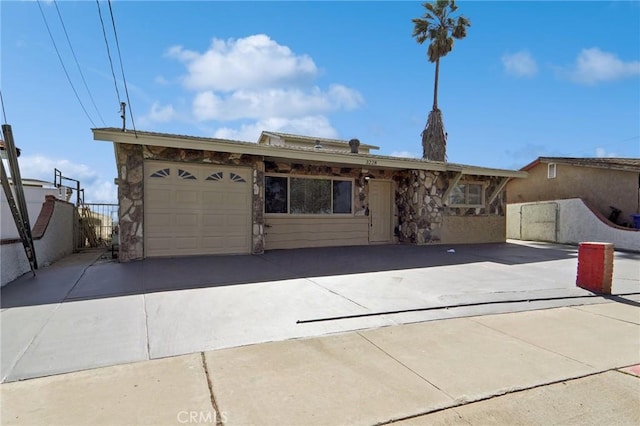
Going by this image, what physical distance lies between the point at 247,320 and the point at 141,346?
1.22 metres

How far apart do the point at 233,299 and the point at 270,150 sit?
16.6ft

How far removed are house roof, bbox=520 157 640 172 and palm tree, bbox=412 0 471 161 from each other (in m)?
4.88

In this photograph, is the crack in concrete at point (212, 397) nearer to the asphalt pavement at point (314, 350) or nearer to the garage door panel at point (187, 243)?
the asphalt pavement at point (314, 350)

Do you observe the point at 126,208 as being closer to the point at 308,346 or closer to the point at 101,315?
the point at 101,315

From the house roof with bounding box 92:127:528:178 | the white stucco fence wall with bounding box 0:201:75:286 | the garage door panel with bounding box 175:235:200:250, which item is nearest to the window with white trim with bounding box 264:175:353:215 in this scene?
the house roof with bounding box 92:127:528:178

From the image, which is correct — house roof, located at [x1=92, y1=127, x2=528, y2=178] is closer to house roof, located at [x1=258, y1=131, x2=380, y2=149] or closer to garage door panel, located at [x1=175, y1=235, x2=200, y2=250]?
garage door panel, located at [x1=175, y1=235, x2=200, y2=250]

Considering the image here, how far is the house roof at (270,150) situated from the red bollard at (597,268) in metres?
6.02

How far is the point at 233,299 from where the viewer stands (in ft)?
17.7

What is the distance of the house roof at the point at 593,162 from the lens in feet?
44.1

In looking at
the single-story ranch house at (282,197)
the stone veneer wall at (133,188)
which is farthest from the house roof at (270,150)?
the stone veneer wall at (133,188)

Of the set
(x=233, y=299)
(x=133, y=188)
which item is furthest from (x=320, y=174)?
(x=233, y=299)

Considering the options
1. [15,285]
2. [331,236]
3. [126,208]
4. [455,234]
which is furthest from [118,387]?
[455,234]

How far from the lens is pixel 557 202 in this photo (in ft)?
49.7

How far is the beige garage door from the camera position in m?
8.90
